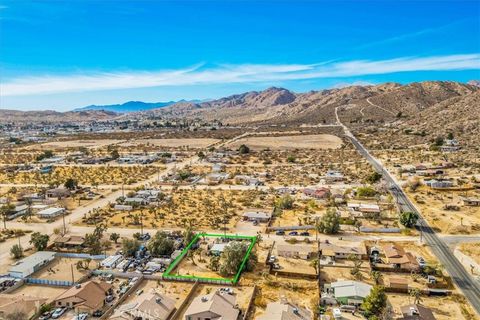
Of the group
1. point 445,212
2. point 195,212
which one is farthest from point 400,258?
point 195,212

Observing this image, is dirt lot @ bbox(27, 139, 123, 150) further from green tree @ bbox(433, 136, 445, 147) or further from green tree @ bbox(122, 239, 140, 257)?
green tree @ bbox(433, 136, 445, 147)

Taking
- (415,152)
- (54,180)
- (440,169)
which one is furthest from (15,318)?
(415,152)

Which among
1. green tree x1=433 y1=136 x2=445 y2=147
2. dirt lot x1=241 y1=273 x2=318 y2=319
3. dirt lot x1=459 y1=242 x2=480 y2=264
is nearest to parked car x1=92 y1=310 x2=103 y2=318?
dirt lot x1=241 y1=273 x2=318 y2=319

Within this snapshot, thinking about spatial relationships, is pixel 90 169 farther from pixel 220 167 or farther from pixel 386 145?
pixel 386 145

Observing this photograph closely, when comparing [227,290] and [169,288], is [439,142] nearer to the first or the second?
[227,290]

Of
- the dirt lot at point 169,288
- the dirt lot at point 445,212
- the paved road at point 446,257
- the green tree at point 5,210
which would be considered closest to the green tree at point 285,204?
the paved road at point 446,257

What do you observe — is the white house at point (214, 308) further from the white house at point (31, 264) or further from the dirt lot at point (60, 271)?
the white house at point (31, 264)
